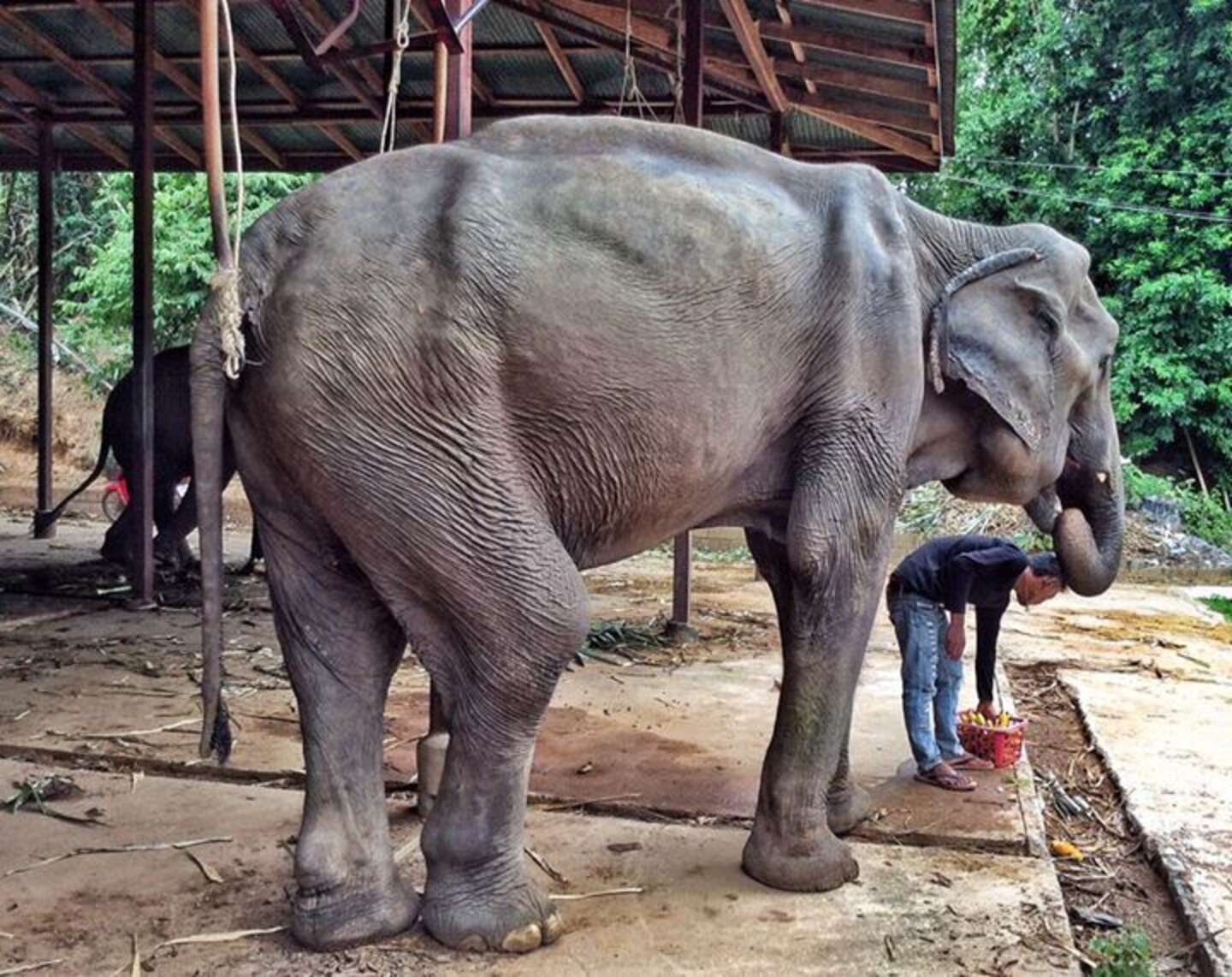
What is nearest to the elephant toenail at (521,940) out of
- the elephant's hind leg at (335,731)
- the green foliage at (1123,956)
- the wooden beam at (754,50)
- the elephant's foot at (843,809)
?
the elephant's hind leg at (335,731)

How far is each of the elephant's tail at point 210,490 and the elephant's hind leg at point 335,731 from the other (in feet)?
0.40

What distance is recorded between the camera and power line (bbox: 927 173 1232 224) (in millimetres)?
19203

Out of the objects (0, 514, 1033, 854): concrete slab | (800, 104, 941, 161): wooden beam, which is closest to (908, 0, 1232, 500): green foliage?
(800, 104, 941, 161): wooden beam

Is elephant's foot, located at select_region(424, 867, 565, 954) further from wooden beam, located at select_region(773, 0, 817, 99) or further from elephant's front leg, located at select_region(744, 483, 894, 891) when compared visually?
wooden beam, located at select_region(773, 0, 817, 99)

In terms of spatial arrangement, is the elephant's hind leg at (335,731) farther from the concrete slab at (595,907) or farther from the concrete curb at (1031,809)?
the concrete curb at (1031,809)

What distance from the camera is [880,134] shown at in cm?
924

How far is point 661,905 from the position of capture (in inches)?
123

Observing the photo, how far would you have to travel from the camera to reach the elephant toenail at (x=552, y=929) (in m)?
2.88

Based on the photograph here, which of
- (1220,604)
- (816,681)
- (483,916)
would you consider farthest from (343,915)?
(1220,604)

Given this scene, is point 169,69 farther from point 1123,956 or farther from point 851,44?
point 1123,956

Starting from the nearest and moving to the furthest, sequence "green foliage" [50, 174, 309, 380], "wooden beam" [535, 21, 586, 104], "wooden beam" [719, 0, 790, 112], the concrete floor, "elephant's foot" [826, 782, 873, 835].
Answer: 1. the concrete floor
2. "elephant's foot" [826, 782, 873, 835]
3. "wooden beam" [719, 0, 790, 112]
4. "wooden beam" [535, 21, 586, 104]
5. "green foliage" [50, 174, 309, 380]

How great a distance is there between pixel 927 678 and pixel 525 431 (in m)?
2.21

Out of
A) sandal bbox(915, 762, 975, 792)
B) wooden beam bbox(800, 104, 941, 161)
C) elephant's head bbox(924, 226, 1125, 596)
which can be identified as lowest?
sandal bbox(915, 762, 975, 792)

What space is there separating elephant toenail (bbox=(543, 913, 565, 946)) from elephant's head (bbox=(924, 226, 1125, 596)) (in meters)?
1.71
